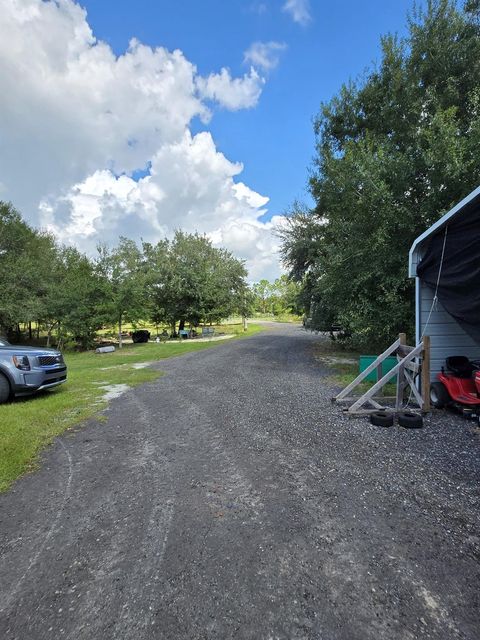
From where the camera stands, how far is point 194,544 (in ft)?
7.13

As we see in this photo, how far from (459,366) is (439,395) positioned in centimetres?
65

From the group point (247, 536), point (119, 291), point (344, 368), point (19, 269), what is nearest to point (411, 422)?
point (247, 536)

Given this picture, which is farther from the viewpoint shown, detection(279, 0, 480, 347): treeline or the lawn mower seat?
detection(279, 0, 480, 347): treeline

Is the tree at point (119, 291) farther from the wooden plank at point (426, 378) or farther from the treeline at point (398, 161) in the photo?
the wooden plank at point (426, 378)

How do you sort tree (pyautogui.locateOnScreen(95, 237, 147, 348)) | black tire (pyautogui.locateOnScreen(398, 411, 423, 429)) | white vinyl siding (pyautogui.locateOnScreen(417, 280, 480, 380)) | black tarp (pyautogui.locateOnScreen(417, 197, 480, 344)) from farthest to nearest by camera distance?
tree (pyautogui.locateOnScreen(95, 237, 147, 348)), white vinyl siding (pyautogui.locateOnScreen(417, 280, 480, 380)), black tarp (pyautogui.locateOnScreen(417, 197, 480, 344)), black tire (pyautogui.locateOnScreen(398, 411, 423, 429))

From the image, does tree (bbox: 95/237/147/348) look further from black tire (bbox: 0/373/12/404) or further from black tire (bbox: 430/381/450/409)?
black tire (bbox: 430/381/450/409)

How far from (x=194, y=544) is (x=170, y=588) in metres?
0.36

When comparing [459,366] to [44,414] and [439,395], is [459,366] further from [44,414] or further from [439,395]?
[44,414]

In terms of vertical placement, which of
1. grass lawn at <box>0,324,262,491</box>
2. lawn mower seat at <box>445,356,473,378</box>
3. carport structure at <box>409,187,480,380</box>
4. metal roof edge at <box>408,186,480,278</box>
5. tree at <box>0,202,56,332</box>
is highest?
tree at <box>0,202,56,332</box>

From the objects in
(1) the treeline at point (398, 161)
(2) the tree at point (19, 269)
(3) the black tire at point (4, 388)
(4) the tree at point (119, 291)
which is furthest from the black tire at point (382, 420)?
(2) the tree at point (19, 269)

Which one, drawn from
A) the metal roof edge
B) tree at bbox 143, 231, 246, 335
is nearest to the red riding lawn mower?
the metal roof edge

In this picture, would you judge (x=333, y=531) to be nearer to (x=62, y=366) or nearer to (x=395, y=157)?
(x=62, y=366)

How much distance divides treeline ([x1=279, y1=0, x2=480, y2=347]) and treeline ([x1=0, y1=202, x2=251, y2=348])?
12648 millimetres

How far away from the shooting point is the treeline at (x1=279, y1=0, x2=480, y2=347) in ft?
24.2
